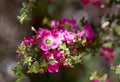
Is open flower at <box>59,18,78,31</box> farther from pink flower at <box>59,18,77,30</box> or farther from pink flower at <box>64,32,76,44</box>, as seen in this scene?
pink flower at <box>64,32,76,44</box>

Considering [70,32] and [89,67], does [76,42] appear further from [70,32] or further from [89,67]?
[89,67]

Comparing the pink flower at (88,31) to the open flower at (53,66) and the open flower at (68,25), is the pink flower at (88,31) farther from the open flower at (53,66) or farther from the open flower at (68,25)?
the open flower at (53,66)

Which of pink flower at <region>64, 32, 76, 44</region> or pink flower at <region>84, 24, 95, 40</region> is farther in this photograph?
pink flower at <region>84, 24, 95, 40</region>

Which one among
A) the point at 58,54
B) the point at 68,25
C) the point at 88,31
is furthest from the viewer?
the point at 88,31

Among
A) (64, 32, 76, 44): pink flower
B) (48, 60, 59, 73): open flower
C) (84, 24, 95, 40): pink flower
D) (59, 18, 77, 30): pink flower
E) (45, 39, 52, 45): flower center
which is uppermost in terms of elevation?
(84, 24, 95, 40): pink flower

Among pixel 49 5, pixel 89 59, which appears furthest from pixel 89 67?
pixel 49 5

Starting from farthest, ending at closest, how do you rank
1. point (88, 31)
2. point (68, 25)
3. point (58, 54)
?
1. point (88, 31)
2. point (68, 25)
3. point (58, 54)

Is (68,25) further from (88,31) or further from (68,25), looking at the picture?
(88,31)

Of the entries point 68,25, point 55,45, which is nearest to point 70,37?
point 55,45

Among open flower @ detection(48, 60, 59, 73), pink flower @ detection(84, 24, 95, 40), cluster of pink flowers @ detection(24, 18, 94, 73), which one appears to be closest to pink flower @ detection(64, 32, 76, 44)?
cluster of pink flowers @ detection(24, 18, 94, 73)
